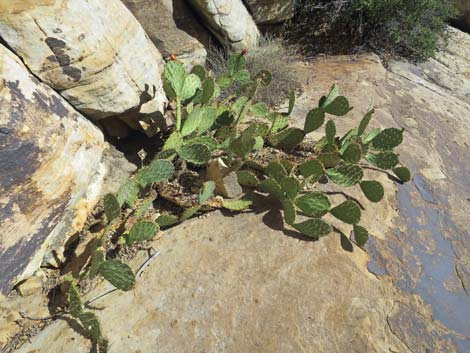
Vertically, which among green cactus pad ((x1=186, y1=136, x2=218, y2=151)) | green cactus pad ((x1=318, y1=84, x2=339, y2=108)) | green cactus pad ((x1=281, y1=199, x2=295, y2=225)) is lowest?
green cactus pad ((x1=281, y1=199, x2=295, y2=225))

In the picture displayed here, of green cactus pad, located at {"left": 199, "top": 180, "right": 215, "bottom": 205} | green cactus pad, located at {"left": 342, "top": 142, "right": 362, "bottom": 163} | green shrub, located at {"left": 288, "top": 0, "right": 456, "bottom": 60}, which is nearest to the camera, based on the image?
green cactus pad, located at {"left": 199, "top": 180, "right": 215, "bottom": 205}

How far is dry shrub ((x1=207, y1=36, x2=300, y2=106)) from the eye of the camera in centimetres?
495

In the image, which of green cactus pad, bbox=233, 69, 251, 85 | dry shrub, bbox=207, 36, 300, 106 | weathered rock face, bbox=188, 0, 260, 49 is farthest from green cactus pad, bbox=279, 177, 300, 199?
weathered rock face, bbox=188, 0, 260, 49

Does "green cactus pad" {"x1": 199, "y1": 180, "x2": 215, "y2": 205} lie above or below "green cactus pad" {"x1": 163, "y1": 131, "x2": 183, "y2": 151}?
below

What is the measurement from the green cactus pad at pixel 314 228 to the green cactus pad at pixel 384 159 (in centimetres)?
101

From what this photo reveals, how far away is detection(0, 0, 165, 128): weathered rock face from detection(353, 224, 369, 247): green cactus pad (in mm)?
2027

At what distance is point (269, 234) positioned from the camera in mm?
3055

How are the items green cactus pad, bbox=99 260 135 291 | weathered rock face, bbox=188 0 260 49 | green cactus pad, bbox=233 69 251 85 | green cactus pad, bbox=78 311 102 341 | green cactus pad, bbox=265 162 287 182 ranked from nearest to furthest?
green cactus pad, bbox=78 311 102 341 < green cactus pad, bbox=99 260 135 291 < green cactus pad, bbox=265 162 287 182 < green cactus pad, bbox=233 69 251 85 < weathered rock face, bbox=188 0 260 49

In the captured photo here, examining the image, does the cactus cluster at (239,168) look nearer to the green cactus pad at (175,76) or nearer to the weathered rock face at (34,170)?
the green cactus pad at (175,76)

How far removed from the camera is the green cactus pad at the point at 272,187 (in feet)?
10.3

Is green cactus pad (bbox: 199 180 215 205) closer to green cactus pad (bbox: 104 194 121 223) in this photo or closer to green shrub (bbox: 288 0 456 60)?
green cactus pad (bbox: 104 194 121 223)

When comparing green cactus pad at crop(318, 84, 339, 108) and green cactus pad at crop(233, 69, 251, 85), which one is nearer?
green cactus pad at crop(318, 84, 339, 108)

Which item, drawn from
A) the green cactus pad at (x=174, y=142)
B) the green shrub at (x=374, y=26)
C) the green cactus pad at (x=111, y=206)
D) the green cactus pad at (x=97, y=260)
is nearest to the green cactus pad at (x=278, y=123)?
the green cactus pad at (x=174, y=142)

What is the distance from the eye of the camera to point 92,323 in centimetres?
243
